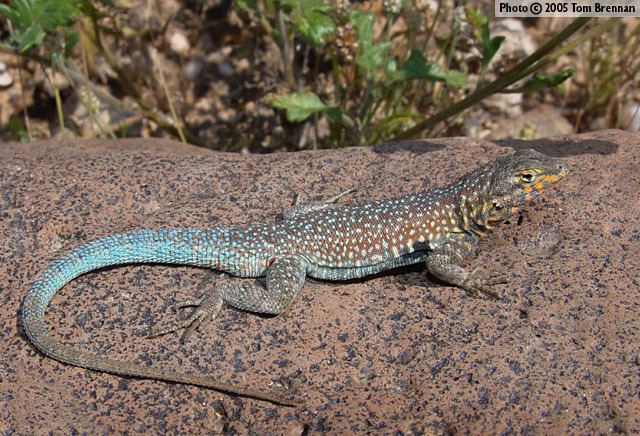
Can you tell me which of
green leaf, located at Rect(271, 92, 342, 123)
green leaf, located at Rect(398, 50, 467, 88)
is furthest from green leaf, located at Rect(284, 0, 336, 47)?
green leaf, located at Rect(398, 50, 467, 88)

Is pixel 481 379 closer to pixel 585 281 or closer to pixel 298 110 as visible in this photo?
pixel 585 281

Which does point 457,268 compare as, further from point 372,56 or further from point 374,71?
point 374,71

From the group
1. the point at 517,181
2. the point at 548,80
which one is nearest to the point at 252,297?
the point at 517,181

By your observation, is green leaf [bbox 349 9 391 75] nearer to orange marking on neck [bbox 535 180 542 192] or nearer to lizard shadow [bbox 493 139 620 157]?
lizard shadow [bbox 493 139 620 157]

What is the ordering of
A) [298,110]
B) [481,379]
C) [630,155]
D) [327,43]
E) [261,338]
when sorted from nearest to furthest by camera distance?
[481,379]
[261,338]
[630,155]
[298,110]
[327,43]

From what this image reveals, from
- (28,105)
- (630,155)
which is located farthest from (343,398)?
(28,105)

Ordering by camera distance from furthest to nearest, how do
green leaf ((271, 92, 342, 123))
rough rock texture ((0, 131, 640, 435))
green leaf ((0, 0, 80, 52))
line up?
green leaf ((271, 92, 342, 123)) → green leaf ((0, 0, 80, 52)) → rough rock texture ((0, 131, 640, 435))

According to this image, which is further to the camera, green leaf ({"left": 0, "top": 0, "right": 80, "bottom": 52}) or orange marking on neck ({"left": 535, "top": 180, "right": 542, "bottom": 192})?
green leaf ({"left": 0, "top": 0, "right": 80, "bottom": 52})
